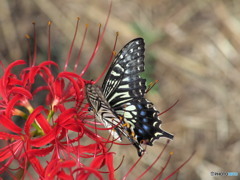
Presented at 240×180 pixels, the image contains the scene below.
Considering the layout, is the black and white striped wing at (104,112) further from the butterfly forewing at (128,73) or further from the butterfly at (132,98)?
the butterfly forewing at (128,73)

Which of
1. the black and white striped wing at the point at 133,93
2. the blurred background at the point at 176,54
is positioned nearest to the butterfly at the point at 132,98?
the black and white striped wing at the point at 133,93

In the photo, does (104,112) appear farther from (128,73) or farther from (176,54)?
(176,54)

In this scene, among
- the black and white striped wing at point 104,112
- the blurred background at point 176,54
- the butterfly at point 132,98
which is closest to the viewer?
the black and white striped wing at point 104,112

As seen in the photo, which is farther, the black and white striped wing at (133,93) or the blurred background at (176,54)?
the blurred background at (176,54)

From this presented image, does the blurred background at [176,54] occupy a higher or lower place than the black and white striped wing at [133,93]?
higher

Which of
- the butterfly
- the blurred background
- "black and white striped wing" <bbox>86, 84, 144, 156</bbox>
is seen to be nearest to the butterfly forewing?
the butterfly

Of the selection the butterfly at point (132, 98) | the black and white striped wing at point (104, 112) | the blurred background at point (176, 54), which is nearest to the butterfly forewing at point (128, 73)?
the butterfly at point (132, 98)

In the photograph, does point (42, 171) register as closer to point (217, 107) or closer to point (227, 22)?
point (217, 107)

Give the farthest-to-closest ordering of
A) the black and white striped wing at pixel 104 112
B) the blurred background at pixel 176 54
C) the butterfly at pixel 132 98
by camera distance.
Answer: the blurred background at pixel 176 54
the butterfly at pixel 132 98
the black and white striped wing at pixel 104 112

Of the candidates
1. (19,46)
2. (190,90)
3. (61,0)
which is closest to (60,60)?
(19,46)
